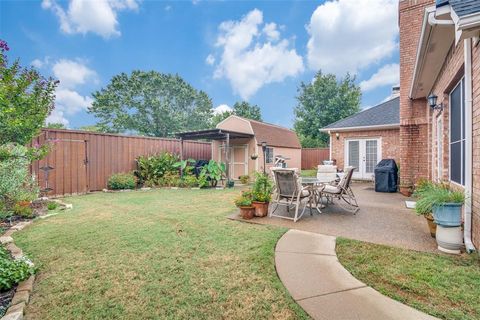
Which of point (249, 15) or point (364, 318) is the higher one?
point (249, 15)

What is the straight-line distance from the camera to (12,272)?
91.4 inches

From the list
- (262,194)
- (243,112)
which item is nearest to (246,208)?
(262,194)

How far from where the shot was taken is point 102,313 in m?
1.93

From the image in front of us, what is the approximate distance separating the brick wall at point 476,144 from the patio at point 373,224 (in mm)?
548

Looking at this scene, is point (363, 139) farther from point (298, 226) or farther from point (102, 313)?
point (102, 313)

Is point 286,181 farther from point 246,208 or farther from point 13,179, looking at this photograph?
point 13,179

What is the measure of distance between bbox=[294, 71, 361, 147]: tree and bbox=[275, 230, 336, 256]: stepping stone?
2097 cm

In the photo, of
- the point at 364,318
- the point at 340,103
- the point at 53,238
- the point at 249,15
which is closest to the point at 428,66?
the point at 364,318

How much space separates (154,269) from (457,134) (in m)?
5.07

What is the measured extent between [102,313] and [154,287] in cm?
47

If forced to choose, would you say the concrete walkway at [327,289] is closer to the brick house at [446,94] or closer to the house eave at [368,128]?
the brick house at [446,94]

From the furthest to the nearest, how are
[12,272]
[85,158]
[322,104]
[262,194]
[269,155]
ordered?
[322,104]
[269,155]
[85,158]
[262,194]
[12,272]

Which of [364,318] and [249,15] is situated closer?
[364,318]

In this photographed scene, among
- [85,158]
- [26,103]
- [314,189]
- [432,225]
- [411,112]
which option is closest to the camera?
[432,225]
